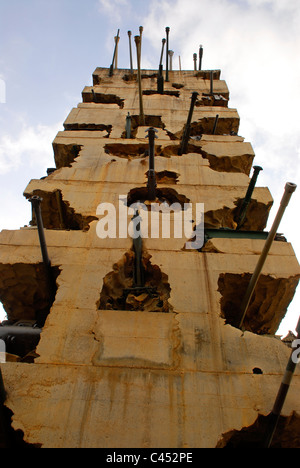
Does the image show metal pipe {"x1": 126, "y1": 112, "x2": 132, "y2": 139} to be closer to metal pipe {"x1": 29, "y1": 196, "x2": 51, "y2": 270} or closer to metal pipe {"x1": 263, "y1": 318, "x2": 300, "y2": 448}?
metal pipe {"x1": 29, "y1": 196, "x2": 51, "y2": 270}

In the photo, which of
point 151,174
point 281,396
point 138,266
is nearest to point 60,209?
point 151,174

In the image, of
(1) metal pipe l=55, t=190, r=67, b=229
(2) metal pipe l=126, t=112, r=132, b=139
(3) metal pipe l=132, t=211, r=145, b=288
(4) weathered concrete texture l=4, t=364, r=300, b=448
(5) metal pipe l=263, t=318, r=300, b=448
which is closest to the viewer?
(5) metal pipe l=263, t=318, r=300, b=448

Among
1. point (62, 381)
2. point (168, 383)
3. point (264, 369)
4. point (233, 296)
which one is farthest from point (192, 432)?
point (233, 296)

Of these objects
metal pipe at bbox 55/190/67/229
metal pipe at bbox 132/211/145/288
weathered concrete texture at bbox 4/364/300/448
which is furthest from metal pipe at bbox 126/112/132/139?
weathered concrete texture at bbox 4/364/300/448

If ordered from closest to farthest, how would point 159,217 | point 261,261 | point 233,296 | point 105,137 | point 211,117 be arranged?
point 261,261 → point 233,296 → point 159,217 → point 105,137 → point 211,117

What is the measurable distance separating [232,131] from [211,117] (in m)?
0.74

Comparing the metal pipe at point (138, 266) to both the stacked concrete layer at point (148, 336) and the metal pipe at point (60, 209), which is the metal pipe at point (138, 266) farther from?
the metal pipe at point (60, 209)

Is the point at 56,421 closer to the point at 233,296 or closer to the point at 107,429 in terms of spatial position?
the point at 107,429

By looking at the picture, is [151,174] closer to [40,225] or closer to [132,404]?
[40,225]

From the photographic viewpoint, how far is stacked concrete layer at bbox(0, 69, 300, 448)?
Answer: 4.21m

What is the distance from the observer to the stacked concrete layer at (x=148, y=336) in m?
4.21

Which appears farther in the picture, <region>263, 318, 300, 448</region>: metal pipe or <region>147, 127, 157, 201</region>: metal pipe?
<region>147, 127, 157, 201</region>: metal pipe

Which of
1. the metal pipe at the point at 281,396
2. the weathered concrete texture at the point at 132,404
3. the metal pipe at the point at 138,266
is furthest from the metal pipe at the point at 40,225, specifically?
the metal pipe at the point at 281,396
